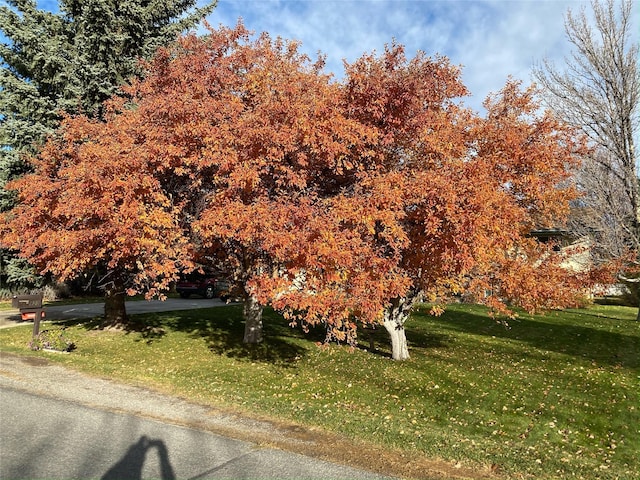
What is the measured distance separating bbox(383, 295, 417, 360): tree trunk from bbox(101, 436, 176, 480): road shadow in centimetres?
730

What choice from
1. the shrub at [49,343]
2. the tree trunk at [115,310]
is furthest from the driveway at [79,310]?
the shrub at [49,343]

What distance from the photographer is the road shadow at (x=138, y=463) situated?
5090 mm

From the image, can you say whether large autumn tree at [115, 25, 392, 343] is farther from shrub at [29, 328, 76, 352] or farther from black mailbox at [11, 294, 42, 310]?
black mailbox at [11, 294, 42, 310]

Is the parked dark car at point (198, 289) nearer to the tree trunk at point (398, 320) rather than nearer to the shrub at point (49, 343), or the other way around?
the shrub at point (49, 343)

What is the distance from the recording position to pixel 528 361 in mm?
13703

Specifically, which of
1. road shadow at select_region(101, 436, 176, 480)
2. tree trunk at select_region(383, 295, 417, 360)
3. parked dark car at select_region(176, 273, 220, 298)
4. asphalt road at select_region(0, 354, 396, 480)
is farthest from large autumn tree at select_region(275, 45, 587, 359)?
parked dark car at select_region(176, 273, 220, 298)

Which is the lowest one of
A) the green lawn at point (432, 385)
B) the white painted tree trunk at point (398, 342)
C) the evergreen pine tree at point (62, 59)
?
the green lawn at point (432, 385)

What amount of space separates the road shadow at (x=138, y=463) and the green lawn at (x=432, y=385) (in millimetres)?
2027

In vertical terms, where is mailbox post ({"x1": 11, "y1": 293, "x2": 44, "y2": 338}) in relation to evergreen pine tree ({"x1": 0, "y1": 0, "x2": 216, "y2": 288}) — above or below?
below

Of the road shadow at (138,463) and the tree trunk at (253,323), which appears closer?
the road shadow at (138,463)

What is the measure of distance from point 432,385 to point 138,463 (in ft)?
22.5

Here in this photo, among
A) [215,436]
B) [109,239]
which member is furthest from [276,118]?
[215,436]

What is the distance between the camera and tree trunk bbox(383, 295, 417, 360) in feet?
40.3

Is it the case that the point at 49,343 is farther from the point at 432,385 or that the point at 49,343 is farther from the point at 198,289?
the point at 198,289
